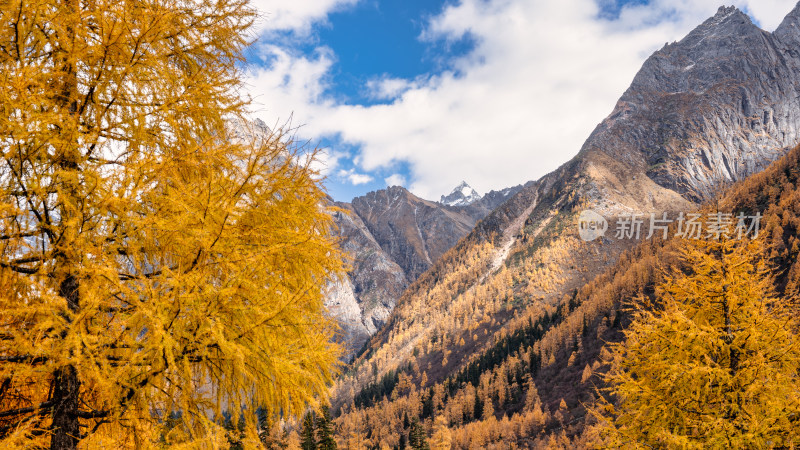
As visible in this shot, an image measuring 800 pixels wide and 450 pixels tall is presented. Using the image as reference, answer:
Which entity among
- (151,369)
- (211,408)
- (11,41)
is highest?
(11,41)

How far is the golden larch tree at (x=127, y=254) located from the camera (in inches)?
110

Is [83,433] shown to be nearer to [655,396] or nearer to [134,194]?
[134,194]

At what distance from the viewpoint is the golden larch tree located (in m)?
2.80

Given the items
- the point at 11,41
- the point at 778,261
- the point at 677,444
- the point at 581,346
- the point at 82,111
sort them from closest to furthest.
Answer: the point at 11,41 < the point at 82,111 < the point at 677,444 < the point at 778,261 < the point at 581,346

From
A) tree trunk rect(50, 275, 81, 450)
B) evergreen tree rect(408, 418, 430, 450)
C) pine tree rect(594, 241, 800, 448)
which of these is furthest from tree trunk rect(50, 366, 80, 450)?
evergreen tree rect(408, 418, 430, 450)

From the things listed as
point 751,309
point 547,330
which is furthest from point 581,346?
point 751,309

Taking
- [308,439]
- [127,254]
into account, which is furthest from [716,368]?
[308,439]

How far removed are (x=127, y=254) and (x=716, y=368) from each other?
452 inches

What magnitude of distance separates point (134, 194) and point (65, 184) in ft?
2.21

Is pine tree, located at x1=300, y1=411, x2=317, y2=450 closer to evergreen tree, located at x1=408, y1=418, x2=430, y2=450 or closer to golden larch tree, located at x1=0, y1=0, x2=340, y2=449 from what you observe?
evergreen tree, located at x1=408, y1=418, x2=430, y2=450

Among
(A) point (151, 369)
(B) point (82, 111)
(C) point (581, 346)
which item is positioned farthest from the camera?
(C) point (581, 346)

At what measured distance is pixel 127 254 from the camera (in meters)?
3.34

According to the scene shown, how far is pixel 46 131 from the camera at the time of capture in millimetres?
2980

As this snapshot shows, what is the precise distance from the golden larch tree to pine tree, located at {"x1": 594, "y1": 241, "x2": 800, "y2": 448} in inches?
367
